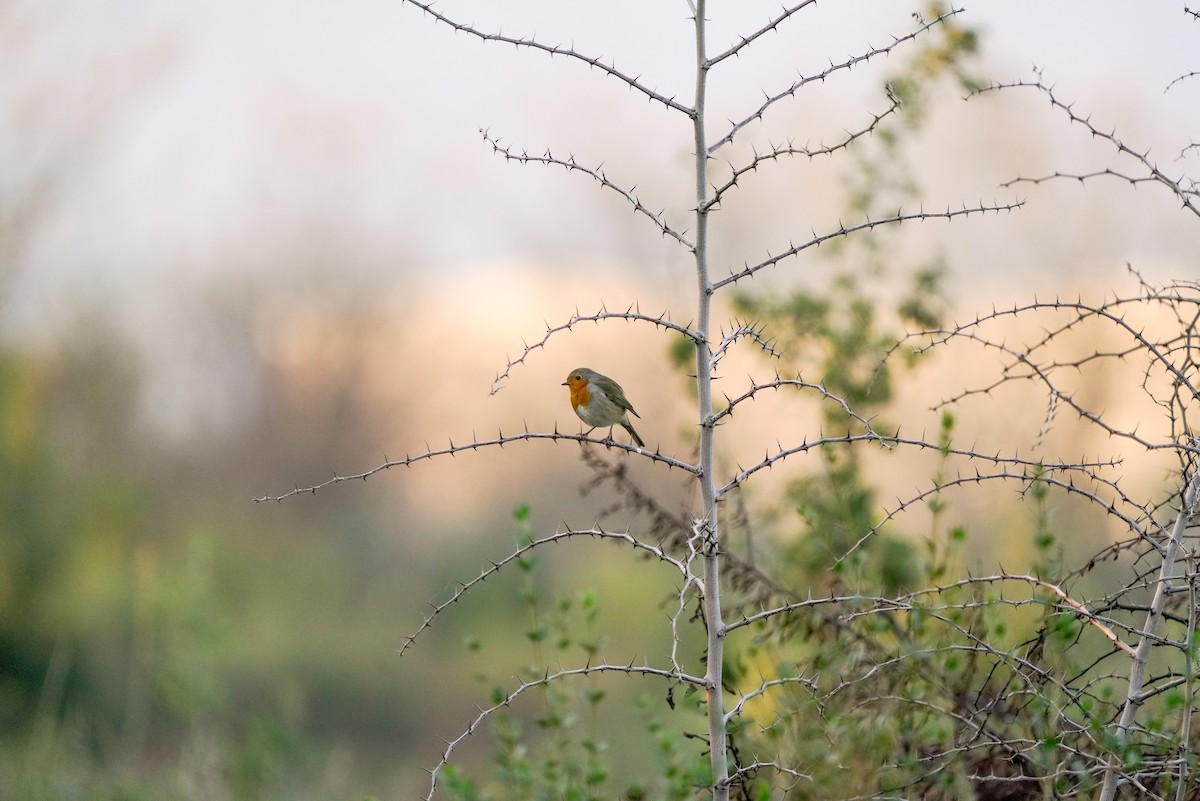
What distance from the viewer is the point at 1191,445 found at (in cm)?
173

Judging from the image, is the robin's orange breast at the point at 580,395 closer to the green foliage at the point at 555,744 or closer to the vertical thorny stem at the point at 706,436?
the green foliage at the point at 555,744

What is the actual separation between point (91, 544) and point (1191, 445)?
4689 millimetres

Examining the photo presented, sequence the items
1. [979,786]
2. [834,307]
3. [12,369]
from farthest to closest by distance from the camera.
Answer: [12,369]
[834,307]
[979,786]

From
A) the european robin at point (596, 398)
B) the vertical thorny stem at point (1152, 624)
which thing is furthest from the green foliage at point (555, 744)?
the european robin at point (596, 398)

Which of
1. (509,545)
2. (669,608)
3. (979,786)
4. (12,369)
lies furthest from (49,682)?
(979,786)

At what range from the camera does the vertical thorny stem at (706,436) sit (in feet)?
5.36

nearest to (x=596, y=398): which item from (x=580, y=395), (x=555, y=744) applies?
(x=580, y=395)

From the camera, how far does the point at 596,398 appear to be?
13.0 ft

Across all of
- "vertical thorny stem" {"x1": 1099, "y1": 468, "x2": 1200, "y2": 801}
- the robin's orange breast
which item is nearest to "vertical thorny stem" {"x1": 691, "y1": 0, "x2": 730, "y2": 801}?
"vertical thorny stem" {"x1": 1099, "y1": 468, "x2": 1200, "y2": 801}

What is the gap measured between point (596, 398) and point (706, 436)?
229cm

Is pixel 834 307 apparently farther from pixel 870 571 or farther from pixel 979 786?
pixel 979 786

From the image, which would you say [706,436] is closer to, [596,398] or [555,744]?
[555,744]

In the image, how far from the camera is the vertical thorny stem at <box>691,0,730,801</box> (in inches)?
64.3

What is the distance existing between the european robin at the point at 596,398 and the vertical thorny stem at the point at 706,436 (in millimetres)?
2270
